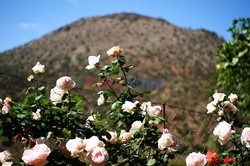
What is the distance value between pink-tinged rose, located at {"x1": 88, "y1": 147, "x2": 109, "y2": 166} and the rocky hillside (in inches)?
381

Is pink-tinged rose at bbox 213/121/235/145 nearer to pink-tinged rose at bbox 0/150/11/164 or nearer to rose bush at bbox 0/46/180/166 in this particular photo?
rose bush at bbox 0/46/180/166

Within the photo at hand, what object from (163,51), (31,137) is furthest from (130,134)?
(163,51)

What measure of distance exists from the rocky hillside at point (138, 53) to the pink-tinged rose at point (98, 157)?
9675 mm

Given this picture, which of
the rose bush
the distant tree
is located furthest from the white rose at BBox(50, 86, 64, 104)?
the distant tree

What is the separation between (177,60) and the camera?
56.4 ft

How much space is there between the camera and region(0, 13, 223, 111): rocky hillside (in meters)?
13.0

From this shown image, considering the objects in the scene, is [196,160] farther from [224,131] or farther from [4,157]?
[4,157]

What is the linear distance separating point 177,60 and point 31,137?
16428mm

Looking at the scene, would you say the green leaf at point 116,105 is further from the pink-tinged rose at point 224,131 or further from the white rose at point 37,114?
the pink-tinged rose at point 224,131

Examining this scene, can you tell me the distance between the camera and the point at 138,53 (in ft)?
57.1

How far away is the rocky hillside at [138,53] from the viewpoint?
42.5ft

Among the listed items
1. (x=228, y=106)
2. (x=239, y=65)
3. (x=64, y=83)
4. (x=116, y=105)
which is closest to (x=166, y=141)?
(x=116, y=105)

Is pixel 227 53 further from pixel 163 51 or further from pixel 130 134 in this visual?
pixel 163 51

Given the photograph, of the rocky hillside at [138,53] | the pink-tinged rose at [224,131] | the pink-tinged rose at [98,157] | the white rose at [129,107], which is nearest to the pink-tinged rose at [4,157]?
the pink-tinged rose at [98,157]
